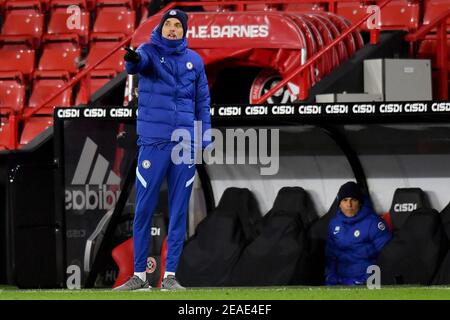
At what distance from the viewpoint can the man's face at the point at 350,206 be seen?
34.5 feet

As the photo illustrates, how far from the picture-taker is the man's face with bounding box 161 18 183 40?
847cm

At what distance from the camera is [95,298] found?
792 cm

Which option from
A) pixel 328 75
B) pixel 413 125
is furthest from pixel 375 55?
pixel 413 125

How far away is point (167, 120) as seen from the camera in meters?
8.52

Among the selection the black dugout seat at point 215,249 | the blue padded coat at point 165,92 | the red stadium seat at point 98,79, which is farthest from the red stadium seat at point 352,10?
the blue padded coat at point 165,92

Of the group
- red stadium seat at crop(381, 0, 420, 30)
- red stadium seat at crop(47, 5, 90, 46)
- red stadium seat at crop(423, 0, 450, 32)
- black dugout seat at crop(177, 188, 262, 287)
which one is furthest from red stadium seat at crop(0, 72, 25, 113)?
red stadium seat at crop(423, 0, 450, 32)

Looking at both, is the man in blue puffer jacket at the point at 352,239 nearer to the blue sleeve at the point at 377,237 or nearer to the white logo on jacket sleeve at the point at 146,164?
the blue sleeve at the point at 377,237

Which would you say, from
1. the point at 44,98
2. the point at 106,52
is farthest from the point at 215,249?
the point at 44,98

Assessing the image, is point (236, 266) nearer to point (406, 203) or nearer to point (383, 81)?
point (406, 203)

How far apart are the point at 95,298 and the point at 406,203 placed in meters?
3.61

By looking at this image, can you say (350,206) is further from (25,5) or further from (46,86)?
(25,5)

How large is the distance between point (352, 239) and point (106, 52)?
15.2 ft

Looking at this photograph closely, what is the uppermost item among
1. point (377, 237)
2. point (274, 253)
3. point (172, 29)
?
point (172, 29)

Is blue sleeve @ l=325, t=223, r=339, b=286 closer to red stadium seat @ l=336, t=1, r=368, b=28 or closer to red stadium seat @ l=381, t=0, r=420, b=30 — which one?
red stadium seat @ l=381, t=0, r=420, b=30
